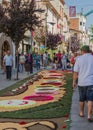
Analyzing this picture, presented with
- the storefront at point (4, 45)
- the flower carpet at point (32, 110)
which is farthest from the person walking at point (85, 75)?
the storefront at point (4, 45)

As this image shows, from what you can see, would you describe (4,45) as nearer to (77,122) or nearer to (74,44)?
(77,122)

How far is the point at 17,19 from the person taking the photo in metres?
26.6

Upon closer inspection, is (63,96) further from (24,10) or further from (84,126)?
(24,10)

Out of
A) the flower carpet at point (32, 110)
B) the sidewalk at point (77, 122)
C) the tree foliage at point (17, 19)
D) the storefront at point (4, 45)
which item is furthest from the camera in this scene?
the storefront at point (4, 45)

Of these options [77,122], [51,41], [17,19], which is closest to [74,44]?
[51,41]

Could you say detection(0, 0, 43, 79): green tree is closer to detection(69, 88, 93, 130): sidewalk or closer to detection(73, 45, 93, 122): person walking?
detection(69, 88, 93, 130): sidewalk

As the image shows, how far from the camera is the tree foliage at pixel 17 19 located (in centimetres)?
2669

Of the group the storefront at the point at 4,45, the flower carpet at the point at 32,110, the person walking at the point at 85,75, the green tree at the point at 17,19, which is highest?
the green tree at the point at 17,19

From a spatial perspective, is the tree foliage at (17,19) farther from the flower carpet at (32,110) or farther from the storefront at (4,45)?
the storefront at (4,45)

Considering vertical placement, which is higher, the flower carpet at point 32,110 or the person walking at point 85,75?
the person walking at point 85,75

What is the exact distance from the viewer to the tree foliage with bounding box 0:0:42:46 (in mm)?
26688

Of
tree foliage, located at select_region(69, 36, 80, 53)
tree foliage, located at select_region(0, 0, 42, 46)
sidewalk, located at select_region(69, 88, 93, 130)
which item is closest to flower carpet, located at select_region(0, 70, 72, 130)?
sidewalk, located at select_region(69, 88, 93, 130)

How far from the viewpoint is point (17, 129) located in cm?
980

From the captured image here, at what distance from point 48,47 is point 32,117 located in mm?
52435
